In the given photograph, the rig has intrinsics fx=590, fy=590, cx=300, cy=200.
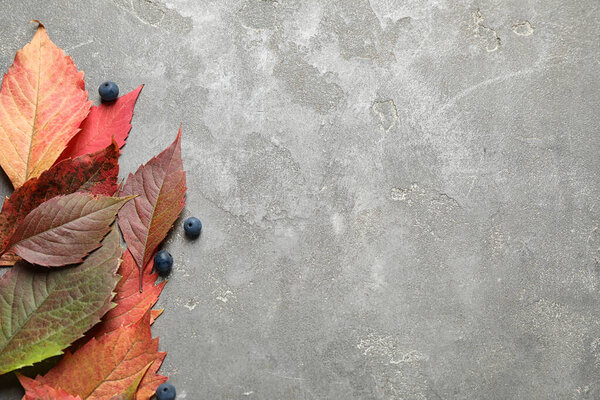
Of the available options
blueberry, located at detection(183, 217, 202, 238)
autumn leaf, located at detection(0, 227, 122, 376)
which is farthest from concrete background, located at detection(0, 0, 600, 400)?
autumn leaf, located at detection(0, 227, 122, 376)

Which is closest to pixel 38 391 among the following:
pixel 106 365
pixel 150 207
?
pixel 106 365

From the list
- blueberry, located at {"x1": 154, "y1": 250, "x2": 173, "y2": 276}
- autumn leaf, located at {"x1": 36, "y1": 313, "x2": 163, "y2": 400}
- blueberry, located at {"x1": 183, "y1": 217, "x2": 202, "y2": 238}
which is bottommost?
autumn leaf, located at {"x1": 36, "y1": 313, "x2": 163, "y2": 400}

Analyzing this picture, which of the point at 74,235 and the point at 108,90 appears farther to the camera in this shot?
the point at 108,90

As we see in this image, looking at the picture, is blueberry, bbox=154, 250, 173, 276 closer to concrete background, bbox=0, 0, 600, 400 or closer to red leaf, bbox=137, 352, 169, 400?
concrete background, bbox=0, 0, 600, 400

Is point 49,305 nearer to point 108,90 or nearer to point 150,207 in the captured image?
point 150,207

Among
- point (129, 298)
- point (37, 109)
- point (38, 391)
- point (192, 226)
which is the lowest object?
point (38, 391)
